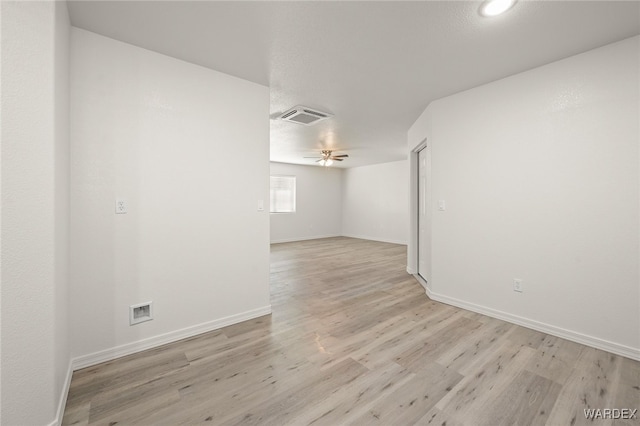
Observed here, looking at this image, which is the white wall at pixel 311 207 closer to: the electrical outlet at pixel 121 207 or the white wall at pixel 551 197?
the white wall at pixel 551 197

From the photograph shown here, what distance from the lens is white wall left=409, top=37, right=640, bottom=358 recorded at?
2146 mm

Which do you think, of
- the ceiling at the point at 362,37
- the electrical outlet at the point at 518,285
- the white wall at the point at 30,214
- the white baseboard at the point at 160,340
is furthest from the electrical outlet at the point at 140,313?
the electrical outlet at the point at 518,285

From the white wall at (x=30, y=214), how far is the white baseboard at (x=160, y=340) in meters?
0.63

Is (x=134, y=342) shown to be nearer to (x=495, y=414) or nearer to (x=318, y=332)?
(x=318, y=332)

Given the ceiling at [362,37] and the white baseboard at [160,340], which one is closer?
the ceiling at [362,37]

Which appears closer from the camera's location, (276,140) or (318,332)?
(318,332)

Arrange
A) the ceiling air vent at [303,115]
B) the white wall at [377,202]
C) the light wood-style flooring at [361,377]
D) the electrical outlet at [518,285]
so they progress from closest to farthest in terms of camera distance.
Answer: the light wood-style flooring at [361,377], the electrical outlet at [518,285], the ceiling air vent at [303,115], the white wall at [377,202]

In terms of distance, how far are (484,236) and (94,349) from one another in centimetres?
→ 370

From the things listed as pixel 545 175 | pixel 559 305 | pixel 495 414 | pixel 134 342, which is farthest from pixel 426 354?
pixel 134 342

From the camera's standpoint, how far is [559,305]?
8.04 feet

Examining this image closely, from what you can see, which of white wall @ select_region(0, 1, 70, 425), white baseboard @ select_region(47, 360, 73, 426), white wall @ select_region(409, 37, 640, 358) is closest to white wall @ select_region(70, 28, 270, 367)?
white baseboard @ select_region(47, 360, 73, 426)

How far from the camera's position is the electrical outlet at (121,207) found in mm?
2100

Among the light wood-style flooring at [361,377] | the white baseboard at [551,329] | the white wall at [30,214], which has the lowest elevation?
the light wood-style flooring at [361,377]

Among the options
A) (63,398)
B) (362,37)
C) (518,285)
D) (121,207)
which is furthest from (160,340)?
(518,285)
